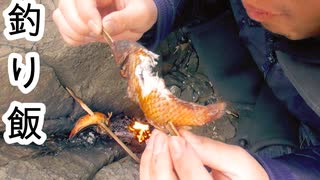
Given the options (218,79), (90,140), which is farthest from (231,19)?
(90,140)

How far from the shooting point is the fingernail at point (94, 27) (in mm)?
2332

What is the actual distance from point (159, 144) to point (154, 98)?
255 mm

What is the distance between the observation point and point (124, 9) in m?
2.57

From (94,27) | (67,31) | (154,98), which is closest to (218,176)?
(154,98)

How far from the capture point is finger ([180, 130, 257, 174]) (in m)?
1.95

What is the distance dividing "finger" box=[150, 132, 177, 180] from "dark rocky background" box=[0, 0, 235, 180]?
1.78 m

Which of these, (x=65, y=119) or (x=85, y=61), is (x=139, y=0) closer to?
(x=85, y=61)

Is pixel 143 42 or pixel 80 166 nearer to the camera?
pixel 143 42

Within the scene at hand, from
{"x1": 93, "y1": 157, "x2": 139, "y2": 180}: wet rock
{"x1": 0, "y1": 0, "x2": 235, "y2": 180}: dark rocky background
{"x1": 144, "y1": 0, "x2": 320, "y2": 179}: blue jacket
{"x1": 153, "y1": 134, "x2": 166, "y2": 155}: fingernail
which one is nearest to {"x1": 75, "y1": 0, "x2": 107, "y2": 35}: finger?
{"x1": 144, "y1": 0, "x2": 320, "y2": 179}: blue jacket

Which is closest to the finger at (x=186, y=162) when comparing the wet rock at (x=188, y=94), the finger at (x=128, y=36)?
the finger at (x=128, y=36)

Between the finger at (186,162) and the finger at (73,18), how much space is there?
2.93 feet

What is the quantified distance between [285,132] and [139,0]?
1471mm

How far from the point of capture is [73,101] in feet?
12.9

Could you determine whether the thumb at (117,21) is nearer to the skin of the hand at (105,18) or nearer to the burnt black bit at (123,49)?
the skin of the hand at (105,18)
